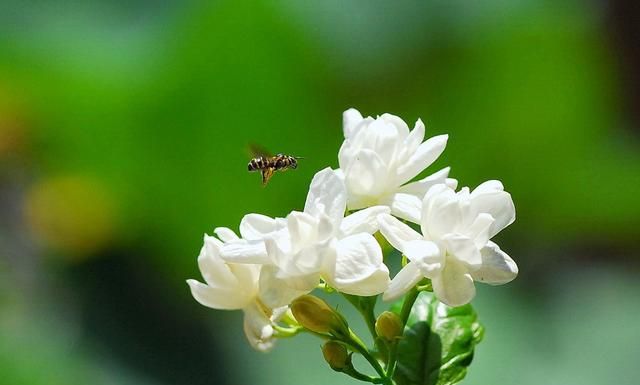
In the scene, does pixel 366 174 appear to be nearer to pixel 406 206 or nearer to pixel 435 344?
pixel 406 206

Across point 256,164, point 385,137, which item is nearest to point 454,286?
point 385,137

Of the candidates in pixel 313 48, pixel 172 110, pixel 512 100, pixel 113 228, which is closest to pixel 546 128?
pixel 512 100

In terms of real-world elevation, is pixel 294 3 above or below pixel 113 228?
above

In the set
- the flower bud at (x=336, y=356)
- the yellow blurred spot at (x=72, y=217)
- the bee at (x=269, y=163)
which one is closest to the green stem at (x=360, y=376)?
the flower bud at (x=336, y=356)

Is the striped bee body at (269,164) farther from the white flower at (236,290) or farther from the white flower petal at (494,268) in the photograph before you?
the white flower petal at (494,268)

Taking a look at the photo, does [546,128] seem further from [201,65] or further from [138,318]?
[138,318]

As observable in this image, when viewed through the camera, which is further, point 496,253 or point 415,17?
point 415,17

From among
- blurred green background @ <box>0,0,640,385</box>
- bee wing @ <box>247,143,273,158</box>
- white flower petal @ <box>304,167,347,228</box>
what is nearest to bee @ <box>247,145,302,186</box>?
bee wing @ <box>247,143,273,158</box>
